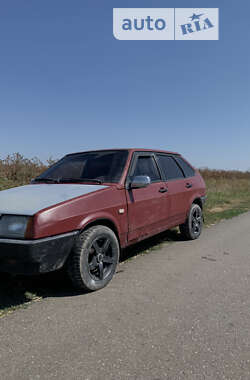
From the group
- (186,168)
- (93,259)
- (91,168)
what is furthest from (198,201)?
(93,259)

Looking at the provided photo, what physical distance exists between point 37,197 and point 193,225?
3408 millimetres

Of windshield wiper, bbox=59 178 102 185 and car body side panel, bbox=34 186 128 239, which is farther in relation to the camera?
windshield wiper, bbox=59 178 102 185

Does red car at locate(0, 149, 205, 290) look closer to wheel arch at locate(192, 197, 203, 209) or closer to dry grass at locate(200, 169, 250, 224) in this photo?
wheel arch at locate(192, 197, 203, 209)

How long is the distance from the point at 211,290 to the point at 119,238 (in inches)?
48.3

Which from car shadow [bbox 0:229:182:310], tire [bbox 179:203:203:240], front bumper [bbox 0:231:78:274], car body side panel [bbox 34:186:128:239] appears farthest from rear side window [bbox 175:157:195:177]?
front bumper [bbox 0:231:78:274]

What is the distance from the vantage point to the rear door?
11.8 feet

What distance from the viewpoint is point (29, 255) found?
8.02 feet

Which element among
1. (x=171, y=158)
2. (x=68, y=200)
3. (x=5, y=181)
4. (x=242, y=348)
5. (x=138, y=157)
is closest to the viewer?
(x=242, y=348)

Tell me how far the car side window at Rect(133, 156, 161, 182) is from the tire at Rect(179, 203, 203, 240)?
1.31m

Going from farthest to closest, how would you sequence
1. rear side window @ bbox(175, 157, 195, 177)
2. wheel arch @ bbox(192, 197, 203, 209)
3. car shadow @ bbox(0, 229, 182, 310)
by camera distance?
wheel arch @ bbox(192, 197, 203, 209), rear side window @ bbox(175, 157, 195, 177), car shadow @ bbox(0, 229, 182, 310)

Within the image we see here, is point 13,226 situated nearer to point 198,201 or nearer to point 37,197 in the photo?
point 37,197

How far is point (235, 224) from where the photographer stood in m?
7.04

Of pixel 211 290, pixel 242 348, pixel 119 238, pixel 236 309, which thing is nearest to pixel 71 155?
pixel 119 238

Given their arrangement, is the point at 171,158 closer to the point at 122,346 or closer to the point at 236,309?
the point at 236,309
